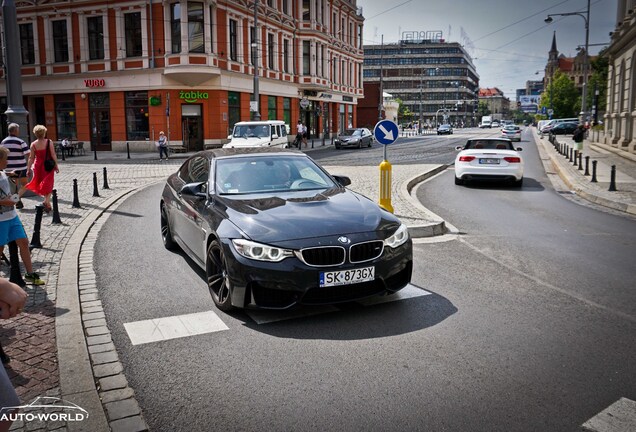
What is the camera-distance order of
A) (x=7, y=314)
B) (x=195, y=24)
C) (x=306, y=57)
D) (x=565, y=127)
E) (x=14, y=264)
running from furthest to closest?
(x=565, y=127) → (x=306, y=57) → (x=195, y=24) → (x=14, y=264) → (x=7, y=314)

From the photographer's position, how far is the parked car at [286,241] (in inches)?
210

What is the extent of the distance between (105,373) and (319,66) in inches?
1960

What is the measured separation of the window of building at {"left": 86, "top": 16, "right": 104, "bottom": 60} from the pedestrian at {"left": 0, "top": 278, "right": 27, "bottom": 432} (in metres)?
39.6

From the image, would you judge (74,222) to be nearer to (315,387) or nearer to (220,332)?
(220,332)

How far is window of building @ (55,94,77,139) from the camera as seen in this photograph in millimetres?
39188

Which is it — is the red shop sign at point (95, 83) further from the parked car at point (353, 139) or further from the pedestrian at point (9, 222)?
the pedestrian at point (9, 222)

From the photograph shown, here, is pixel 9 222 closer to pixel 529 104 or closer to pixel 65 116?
pixel 65 116

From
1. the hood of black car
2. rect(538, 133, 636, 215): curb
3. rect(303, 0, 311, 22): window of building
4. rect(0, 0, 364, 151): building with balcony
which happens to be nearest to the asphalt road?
the hood of black car

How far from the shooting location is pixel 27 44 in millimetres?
39969

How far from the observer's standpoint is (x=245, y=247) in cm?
542

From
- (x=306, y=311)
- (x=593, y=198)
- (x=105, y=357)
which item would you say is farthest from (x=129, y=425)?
(x=593, y=198)

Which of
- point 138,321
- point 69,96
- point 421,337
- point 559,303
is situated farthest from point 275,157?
point 69,96

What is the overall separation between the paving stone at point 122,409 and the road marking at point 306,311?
1.81 meters

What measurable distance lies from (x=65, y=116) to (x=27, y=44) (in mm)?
5785
